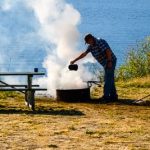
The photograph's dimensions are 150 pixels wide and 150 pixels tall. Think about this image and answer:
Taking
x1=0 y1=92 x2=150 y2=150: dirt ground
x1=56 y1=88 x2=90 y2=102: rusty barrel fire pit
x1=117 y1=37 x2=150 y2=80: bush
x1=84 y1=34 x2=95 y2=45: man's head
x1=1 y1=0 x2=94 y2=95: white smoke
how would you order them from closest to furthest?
1. x1=0 y1=92 x2=150 y2=150: dirt ground
2. x1=84 y1=34 x2=95 y2=45: man's head
3. x1=56 y1=88 x2=90 y2=102: rusty barrel fire pit
4. x1=1 y1=0 x2=94 y2=95: white smoke
5. x1=117 y1=37 x2=150 y2=80: bush

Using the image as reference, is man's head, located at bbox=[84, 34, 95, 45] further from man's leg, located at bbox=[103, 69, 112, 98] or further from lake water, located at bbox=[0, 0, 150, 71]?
lake water, located at bbox=[0, 0, 150, 71]

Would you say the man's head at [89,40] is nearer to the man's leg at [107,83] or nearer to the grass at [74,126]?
the man's leg at [107,83]

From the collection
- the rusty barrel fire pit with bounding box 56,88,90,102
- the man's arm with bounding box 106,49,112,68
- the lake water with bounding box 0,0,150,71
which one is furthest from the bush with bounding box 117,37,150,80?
the man's arm with bounding box 106,49,112,68

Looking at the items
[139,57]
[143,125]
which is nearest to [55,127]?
[143,125]

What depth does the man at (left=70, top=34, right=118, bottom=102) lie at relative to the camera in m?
12.9

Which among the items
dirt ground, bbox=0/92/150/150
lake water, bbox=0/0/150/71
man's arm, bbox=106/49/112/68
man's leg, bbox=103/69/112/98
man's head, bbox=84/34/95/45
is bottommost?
dirt ground, bbox=0/92/150/150

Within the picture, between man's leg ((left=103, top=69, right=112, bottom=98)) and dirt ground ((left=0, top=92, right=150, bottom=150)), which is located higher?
man's leg ((left=103, top=69, right=112, bottom=98))

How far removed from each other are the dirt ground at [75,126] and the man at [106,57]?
567 millimetres

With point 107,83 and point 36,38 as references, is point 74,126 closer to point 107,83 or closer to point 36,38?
point 107,83

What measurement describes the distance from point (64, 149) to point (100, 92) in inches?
280

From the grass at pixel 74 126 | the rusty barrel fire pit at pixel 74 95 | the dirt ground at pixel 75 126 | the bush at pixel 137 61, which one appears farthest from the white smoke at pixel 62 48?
the bush at pixel 137 61

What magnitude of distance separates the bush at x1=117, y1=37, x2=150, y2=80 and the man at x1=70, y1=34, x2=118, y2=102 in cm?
1325

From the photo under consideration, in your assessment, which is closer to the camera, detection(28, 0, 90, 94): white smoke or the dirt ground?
the dirt ground

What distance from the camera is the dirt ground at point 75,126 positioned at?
8523 millimetres
